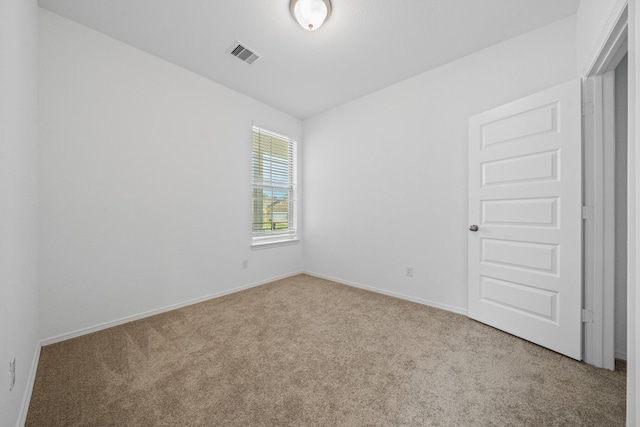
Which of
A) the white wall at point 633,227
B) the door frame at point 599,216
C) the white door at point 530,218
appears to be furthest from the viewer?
the white door at point 530,218

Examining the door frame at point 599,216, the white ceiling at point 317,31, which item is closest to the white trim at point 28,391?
the white ceiling at point 317,31

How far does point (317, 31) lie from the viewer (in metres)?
2.19

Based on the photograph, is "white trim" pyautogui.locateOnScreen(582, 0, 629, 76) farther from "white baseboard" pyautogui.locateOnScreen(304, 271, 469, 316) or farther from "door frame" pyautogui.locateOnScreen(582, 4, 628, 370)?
"white baseboard" pyautogui.locateOnScreen(304, 271, 469, 316)

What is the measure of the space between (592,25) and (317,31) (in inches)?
80.5

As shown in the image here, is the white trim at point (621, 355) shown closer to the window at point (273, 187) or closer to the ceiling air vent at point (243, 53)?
the window at point (273, 187)

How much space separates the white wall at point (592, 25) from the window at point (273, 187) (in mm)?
3448

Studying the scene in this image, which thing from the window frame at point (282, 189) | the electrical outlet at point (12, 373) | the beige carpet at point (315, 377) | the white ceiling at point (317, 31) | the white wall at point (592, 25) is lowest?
the beige carpet at point (315, 377)

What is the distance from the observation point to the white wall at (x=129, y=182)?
1987mm

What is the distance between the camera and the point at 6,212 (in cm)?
108

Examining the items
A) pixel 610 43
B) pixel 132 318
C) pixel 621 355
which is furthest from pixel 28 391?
pixel 610 43

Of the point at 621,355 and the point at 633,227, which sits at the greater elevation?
the point at 633,227

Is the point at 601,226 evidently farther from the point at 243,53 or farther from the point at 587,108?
the point at 243,53

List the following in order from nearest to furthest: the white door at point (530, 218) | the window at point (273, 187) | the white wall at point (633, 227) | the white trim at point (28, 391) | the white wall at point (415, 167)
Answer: the white wall at point (633, 227)
the white trim at point (28, 391)
the white door at point (530, 218)
the white wall at point (415, 167)
the window at point (273, 187)

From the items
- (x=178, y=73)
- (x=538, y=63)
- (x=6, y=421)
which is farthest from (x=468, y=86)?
(x=6, y=421)
